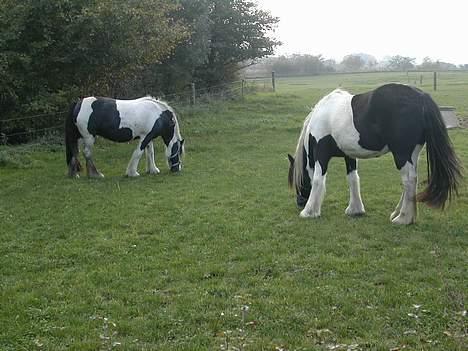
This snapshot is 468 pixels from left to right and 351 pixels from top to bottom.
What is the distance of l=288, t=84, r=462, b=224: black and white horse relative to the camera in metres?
7.04

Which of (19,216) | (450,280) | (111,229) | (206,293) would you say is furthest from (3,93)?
(450,280)

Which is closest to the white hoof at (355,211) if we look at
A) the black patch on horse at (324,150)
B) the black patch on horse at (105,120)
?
the black patch on horse at (324,150)

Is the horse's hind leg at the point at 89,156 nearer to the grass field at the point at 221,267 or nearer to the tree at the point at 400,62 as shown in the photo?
the grass field at the point at 221,267

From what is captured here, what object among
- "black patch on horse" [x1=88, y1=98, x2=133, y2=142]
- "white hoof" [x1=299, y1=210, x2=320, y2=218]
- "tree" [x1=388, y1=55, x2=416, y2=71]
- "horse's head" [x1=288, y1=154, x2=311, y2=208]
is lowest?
"white hoof" [x1=299, y1=210, x2=320, y2=218]

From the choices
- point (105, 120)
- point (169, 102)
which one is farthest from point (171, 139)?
point (169, 102)

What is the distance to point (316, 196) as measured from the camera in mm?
8055

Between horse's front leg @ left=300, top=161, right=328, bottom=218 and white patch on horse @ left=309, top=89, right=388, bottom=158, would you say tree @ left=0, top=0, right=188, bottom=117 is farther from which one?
horse's front leg @ left=300, top=161, right=328, bottom=218

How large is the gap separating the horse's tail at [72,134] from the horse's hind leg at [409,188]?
6.76 m

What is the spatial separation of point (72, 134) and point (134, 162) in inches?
53.9

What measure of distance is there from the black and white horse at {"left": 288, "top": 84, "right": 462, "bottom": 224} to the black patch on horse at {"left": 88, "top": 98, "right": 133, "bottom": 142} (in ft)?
14.8

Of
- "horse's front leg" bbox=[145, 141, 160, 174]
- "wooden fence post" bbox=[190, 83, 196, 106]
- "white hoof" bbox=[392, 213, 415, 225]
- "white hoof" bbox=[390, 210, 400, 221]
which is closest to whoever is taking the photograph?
"white hoof" bbox=[392, 213, 415, 225]

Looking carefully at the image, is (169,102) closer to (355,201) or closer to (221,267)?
(355,201)

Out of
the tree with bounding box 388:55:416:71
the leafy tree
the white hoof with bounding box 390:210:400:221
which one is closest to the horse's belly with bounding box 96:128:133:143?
the white hoof with bounding box 390:210:400:221

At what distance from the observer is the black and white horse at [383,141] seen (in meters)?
7.04
